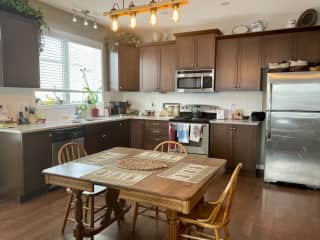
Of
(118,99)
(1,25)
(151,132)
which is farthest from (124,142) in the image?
(1,25)

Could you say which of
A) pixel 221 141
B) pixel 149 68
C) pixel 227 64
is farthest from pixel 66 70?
pixel 221 141

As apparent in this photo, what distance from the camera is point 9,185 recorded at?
10.4 ft

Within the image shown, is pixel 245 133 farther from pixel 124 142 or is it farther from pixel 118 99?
pixel 118 99

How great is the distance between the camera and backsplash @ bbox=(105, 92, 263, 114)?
4.73 metres

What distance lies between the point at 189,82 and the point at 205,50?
0.67m

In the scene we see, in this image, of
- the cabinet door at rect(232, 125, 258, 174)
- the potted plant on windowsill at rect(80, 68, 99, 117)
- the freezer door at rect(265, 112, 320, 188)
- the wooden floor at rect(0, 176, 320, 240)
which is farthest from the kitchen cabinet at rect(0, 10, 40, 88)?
the freezer door at rect(265, 112, 320, 188)

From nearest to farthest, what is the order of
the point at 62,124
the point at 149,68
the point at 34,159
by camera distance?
the point at 34,159
the point at 62,124
the point at 149,68

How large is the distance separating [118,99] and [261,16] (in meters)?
3.44

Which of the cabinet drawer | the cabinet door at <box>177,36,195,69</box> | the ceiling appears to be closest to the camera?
the ceiling

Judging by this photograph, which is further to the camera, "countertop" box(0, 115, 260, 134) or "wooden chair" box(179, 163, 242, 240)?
"countertop" box(0, 115, 260, 134)

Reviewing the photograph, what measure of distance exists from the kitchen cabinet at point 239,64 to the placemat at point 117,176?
317 cm

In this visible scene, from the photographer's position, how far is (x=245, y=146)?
168 inches

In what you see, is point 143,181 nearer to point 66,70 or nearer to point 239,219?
point 239,219

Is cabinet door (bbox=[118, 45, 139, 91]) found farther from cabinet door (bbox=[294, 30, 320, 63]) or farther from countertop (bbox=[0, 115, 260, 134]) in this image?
cabinet door (bbox=[294, 30, 320, 63])
